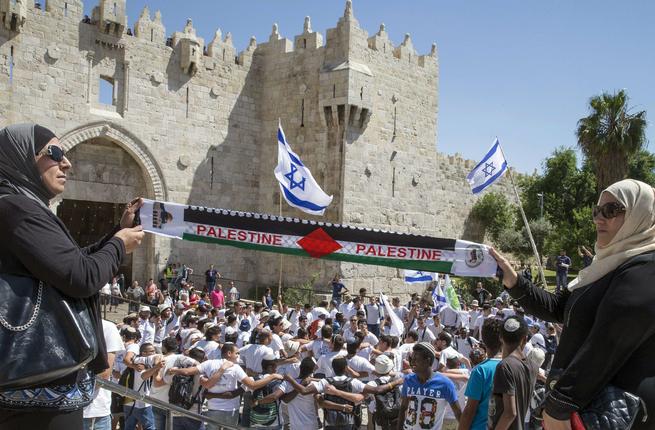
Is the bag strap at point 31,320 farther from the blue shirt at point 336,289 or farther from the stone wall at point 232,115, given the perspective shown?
the stone wall at point 232,115

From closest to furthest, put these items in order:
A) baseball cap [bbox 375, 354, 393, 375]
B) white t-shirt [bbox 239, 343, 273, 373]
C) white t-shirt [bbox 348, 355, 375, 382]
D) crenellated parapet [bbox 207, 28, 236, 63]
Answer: baseball cap [bbox 375, 354, 393, 375] < white t-shirt [bbox 348, 355, 375, 382] < white t-shirt [bbox 239, 343, 273, 373] < crenellated parapet [bbox 207, 28, 236, 63]

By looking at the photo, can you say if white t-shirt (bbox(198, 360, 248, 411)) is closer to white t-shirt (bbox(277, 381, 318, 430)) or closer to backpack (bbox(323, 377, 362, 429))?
white t-shirt (bbox(277, 381, 318, 430))

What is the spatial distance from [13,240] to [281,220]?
3052 millimetres

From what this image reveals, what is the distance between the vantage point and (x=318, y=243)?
16.3ft

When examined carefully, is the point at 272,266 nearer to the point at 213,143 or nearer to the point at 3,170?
the point at 213,143

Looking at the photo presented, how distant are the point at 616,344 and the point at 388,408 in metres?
4.73

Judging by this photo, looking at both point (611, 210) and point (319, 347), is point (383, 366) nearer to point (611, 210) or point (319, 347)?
point (319, 347)

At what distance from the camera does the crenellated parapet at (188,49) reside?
21516 millimetres

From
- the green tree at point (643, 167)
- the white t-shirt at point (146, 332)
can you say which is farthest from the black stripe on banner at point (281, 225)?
the green tree at point (643, 167)

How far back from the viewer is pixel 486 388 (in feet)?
14.2

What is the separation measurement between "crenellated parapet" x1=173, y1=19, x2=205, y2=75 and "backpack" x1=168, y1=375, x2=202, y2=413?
54.0ft

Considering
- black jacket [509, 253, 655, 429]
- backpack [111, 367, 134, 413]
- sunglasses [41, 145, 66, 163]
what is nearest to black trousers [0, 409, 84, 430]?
sunglasses [41, 145, 66, 163]

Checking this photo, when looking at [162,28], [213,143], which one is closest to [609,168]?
[213,143]

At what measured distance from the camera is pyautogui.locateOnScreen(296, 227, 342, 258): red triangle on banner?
4930 millimetres
